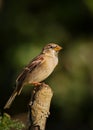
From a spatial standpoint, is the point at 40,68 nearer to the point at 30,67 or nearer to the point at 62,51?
the point at 30,67

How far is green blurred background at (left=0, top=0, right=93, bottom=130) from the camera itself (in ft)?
33.9

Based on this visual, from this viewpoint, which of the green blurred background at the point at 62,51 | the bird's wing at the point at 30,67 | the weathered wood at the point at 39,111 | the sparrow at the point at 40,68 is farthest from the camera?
the green blurred background at the point at 62,51

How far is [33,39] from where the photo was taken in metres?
10.7

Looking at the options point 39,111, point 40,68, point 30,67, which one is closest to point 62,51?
point 40,68

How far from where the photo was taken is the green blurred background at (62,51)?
1032 cm

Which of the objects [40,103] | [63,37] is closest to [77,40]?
[63,37]

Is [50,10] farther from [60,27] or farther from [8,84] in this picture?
[8,84]

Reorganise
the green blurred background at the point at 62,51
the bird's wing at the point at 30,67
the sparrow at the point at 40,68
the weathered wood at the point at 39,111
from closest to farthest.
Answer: the weathered wood at the point at 39,111 → the bird's wing at the point at 30,67 → the sparrow at the point at 40,68 → the green blurred background at the point at 62,51

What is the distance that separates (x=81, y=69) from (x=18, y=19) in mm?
1399

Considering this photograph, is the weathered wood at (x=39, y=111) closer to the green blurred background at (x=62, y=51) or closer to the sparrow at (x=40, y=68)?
the sparrow at (x=40, y=68)

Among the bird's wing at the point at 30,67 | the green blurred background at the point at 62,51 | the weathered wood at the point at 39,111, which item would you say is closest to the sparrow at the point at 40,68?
the bird's wing at the point at 30,67

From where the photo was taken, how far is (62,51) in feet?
35.3

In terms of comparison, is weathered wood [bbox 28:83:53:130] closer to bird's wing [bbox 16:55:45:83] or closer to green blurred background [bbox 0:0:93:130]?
bird's wing [bbox 16:55:45:83]

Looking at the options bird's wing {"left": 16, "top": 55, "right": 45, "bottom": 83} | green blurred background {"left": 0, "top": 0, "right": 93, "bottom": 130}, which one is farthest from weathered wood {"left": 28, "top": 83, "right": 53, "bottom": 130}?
green blurred background {"left": 0, "top": 0, "right": 93, "bottom": 130}
